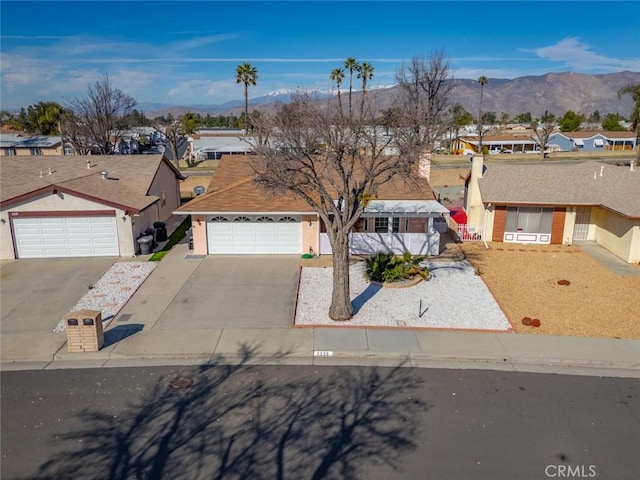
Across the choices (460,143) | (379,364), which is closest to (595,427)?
(379,364)

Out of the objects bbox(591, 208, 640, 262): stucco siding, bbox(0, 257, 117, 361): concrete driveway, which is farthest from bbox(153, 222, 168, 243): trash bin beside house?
bbox(591, 208, 640, 262): stucco siding

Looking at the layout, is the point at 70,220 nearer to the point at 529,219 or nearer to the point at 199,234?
the point at 199,234

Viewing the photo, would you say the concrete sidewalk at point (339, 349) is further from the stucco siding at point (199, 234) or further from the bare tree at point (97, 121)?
the bare tree at point (97, 121)

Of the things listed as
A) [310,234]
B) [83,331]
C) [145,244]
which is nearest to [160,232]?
[145,244]

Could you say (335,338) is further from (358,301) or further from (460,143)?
(460,143)

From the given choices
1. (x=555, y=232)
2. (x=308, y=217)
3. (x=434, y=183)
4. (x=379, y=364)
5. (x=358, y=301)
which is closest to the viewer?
(x=379, y=364)

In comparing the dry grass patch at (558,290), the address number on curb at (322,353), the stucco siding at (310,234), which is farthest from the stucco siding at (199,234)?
the dry grass patch at (558,290)
